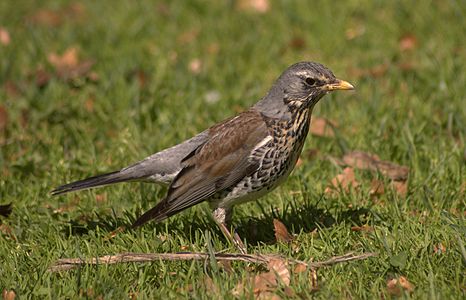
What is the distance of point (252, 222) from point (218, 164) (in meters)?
0.56

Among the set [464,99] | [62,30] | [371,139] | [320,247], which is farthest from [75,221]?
[62,30]

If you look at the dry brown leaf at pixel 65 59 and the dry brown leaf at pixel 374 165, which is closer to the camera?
the dry brown leaf at pixel 374 165

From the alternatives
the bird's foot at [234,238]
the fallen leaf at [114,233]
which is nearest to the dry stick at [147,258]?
the bird's foot at [234,238]

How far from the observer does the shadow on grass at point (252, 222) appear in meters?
5.75

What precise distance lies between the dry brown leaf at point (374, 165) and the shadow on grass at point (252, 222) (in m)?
Result: 0.61

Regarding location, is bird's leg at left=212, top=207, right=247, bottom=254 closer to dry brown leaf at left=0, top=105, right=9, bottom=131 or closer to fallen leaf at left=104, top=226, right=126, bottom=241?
fallen leaf at left=104, top=226, right=126, bottom=241

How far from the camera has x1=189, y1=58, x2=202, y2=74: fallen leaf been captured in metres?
8.86

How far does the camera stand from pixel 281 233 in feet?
18.0

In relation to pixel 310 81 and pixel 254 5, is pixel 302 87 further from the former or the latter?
pixel 254 5

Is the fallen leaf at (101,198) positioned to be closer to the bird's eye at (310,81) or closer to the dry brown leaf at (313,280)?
the bird's eye at (310,81)

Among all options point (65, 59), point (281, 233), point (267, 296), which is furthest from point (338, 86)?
point (65, 59)

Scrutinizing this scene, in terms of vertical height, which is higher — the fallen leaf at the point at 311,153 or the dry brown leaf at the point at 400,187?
the fallen leaf at the point at 311,153

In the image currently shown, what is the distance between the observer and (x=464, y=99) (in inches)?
299

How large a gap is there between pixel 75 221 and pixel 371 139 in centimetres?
260
